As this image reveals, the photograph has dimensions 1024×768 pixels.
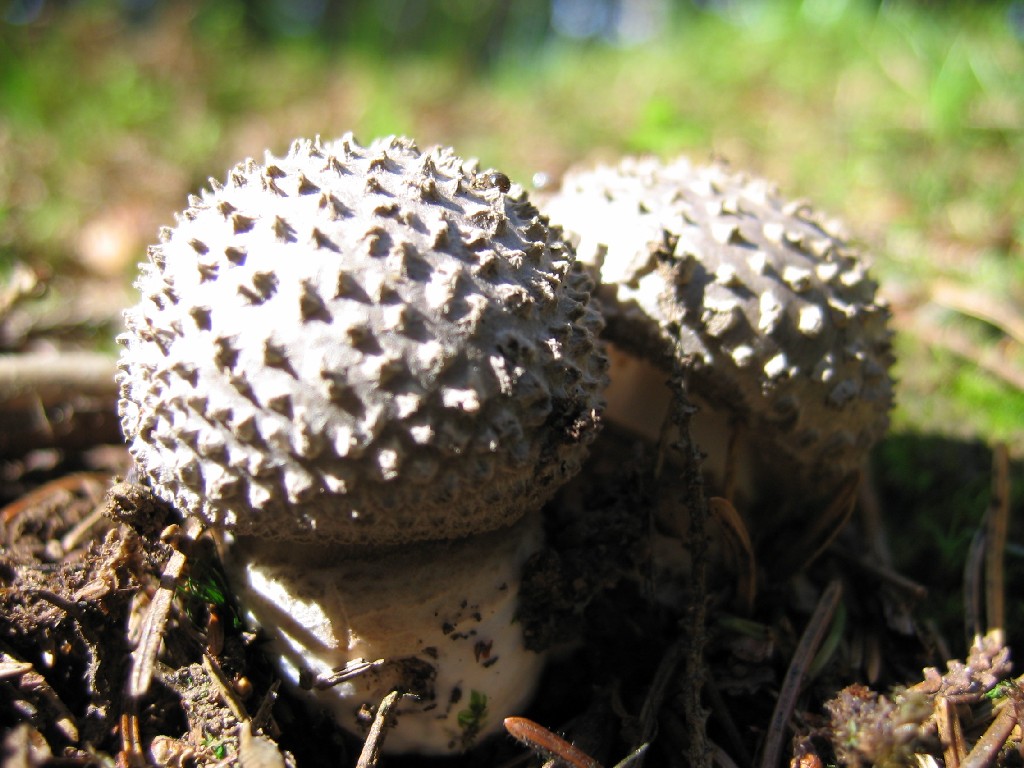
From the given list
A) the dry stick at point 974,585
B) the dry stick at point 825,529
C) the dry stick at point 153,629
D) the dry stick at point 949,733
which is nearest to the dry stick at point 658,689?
the dry stick at point 825,529

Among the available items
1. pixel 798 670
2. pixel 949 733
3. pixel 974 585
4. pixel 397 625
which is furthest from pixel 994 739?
pixel 397 625

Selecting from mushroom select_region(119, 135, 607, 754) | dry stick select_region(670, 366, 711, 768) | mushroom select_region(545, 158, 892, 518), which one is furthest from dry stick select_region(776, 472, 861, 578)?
mushroom select_region(119, 135, 607, 754)

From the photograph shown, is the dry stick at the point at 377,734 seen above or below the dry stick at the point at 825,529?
below

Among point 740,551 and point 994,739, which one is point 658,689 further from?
point 994,739

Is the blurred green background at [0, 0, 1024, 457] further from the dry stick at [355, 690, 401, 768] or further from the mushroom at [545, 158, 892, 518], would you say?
the dry stick at [355, 690, 401, 768]

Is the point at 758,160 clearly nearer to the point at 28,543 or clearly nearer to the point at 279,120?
the point at 279,120

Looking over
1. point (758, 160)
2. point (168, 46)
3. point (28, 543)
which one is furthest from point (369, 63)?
point (28, 543)

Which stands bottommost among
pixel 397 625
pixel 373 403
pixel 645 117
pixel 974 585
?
pixel 397 625

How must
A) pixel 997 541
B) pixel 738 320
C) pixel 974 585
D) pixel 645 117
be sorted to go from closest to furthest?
pixel 738 320
pixel 974 585
pixel 997 541
pixel 645 117

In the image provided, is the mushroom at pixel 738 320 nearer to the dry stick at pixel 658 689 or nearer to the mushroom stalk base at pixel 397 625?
the dry stick at pixel 658 689
